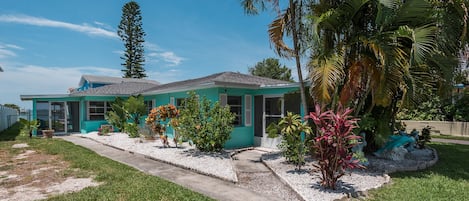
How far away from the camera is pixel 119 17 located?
122 feet

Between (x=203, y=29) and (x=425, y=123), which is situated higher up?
(x=203, y=29)

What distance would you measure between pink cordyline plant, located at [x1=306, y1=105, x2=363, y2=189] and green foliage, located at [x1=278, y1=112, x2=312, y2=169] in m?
1.68

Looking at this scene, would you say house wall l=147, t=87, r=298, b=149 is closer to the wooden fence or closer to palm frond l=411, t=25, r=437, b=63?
palm frond l=411, t=25, r=437, b=63

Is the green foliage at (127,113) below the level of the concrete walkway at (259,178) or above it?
above

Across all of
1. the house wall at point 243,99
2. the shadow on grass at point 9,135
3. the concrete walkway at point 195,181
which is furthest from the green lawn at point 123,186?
the shadow on grass at point 9,135

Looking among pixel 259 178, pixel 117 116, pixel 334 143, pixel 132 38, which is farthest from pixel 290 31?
pixel 132 38

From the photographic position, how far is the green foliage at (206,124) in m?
9.47

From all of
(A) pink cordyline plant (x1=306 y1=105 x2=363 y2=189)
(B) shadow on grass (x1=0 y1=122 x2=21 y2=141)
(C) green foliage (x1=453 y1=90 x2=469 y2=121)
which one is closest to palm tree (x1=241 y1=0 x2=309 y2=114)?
(A) pink cordyline plant (x1=306 y1=105 x2=363 y2=189)

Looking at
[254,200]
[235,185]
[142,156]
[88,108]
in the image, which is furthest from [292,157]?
[88,108]

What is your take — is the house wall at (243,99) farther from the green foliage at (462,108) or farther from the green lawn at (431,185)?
the green foliage at (462,108)

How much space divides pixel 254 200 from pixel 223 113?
4.63 metres

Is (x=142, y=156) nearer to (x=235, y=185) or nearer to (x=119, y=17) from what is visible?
(x=235, y=185)

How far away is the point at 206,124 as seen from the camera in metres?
9.62

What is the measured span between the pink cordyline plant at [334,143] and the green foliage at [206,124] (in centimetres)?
438
